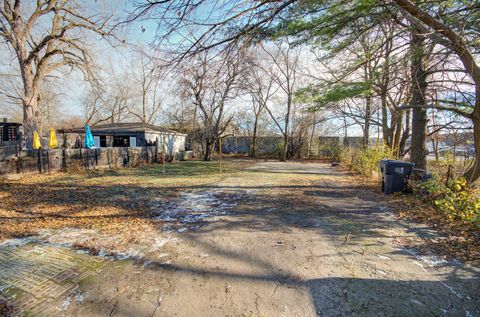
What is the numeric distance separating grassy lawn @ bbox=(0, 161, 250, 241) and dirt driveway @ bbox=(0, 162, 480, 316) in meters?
0.46

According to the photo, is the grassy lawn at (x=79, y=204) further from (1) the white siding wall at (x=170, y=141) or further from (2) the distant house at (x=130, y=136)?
(1) the white siding wall at (x=170, y=141)

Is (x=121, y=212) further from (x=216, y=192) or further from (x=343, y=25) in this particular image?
(x=343, y=25)

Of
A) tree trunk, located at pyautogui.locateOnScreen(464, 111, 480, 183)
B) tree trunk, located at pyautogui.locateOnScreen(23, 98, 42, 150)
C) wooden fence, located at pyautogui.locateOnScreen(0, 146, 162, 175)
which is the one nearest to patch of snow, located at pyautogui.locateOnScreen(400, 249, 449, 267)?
tree trunk, located at pyautogui.locateOnScreen(464, 111, 480, 183)

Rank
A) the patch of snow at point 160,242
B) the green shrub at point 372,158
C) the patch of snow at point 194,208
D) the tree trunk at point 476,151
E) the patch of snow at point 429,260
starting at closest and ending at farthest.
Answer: the patch of snow at point 429,260
the patch of snow at point 160,242
the patch of snow at point 194,208
the tree trunk at point 476,151
the green shrub at point 372,158

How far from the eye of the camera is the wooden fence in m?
8.81

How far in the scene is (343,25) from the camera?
445cm

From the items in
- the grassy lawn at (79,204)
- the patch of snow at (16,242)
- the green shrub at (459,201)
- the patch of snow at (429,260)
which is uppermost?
the green shrub at (459,201)

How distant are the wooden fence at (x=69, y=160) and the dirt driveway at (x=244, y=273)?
722cm

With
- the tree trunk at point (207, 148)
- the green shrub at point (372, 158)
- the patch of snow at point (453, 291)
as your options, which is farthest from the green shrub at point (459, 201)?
the tree trunk at point (207, 148)

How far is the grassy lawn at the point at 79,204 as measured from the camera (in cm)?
410

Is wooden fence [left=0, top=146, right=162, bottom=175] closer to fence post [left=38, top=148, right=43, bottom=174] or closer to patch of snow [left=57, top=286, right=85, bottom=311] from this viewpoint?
fence post [left=38, top=148, right=43, bottom=174]

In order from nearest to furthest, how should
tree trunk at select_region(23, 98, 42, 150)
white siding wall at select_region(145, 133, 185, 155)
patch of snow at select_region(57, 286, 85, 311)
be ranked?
patch of snow at select_region(57, 286, 85, 311) → tree trunk at select_region(23, 98, 42, 150) → white siding wall at select_region(145, 133, 185, 155)

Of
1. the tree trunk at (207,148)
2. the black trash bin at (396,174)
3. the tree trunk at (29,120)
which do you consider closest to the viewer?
the black trash bin at (396,174)

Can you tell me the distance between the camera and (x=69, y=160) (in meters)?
10.7
